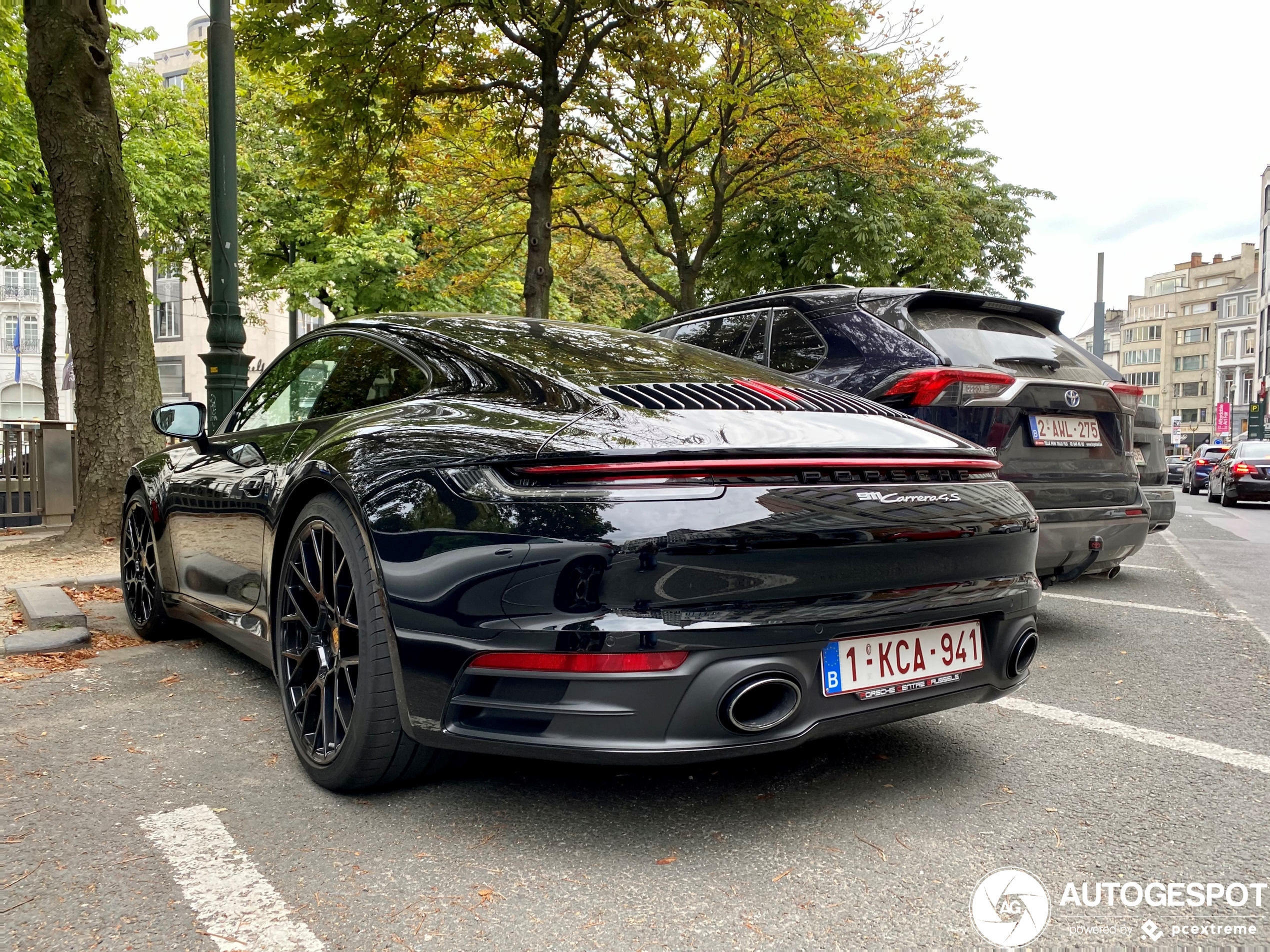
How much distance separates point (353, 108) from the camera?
431 inches

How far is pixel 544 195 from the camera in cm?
1156

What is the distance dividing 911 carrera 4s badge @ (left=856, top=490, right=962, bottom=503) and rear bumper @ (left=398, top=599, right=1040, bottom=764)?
0.96 feet

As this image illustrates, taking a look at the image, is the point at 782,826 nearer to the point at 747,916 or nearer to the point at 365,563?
the point at 747,916

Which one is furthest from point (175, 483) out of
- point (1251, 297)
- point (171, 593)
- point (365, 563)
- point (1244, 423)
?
point (1251, 297)

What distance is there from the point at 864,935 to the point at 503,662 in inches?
36.7

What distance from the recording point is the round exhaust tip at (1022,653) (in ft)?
8.84

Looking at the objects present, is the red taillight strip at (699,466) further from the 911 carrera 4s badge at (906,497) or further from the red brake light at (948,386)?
the red brake light at (948,386)

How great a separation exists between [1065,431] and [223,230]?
7060 millimetres

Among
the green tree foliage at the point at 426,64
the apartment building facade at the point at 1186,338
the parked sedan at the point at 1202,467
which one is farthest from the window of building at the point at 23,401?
the apartment building facade at the point at 1186,338

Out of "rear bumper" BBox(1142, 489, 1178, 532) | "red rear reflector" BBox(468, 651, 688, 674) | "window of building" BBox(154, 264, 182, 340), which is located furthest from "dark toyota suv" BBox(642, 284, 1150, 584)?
"window of building" BBox(154, 264, 182, 340)

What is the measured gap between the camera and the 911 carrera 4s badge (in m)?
2.38

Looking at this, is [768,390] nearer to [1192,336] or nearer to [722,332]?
[722,332]

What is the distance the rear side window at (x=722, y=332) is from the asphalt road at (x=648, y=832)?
2.56 metres

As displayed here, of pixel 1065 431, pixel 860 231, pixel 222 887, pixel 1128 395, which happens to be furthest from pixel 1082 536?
pixel 860 231
